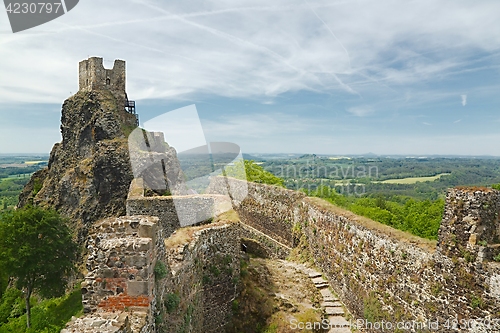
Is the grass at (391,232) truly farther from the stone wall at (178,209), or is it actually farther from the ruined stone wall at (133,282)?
the ruined stone wall at (133,282)

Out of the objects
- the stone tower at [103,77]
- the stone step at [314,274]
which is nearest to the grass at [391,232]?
the stone step at [314,274]

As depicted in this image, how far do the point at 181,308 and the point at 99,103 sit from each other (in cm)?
2688

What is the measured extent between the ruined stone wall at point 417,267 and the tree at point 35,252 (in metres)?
16.4

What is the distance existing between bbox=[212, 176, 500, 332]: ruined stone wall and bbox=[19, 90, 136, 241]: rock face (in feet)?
61.5

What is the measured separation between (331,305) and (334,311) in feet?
0.98

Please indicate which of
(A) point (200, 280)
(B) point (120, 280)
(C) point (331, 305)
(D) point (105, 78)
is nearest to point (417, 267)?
(C) point (331, 305)

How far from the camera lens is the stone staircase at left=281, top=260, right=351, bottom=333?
37.2ft

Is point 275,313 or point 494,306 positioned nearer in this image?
point 494,306

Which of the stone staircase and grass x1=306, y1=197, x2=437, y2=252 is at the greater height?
grass x1=306, y1=197, x2=437, y2=252

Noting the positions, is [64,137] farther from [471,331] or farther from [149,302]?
[471,331]

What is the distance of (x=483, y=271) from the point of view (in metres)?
6.76

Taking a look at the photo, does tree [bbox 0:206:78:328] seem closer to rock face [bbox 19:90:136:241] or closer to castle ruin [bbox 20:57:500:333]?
Result: rock face [bbox 19:90:136:241]

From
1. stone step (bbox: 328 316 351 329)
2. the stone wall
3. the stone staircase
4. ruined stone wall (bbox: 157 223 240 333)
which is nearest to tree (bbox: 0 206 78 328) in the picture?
the stone wall

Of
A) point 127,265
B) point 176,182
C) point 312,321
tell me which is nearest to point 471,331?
point 312,321
